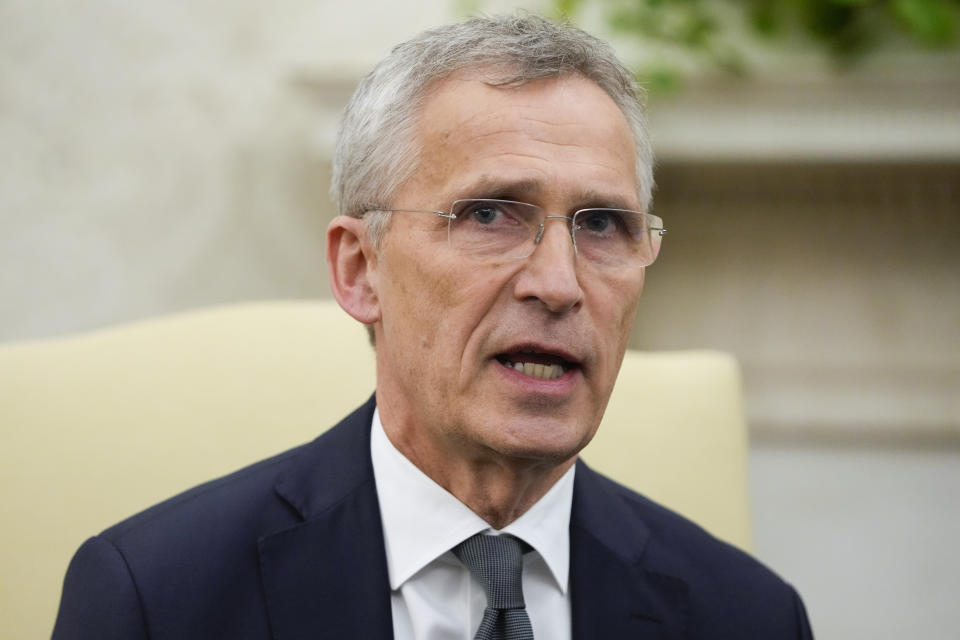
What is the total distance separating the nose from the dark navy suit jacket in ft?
1.08

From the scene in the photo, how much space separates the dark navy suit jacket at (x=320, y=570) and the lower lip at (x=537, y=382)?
10.1 inches

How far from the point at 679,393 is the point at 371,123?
0.76m

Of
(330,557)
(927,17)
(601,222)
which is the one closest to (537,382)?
(601,222)

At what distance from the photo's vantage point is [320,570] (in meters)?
1.20

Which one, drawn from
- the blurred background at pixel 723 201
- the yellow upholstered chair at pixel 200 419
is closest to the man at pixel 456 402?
the yellow upholstered chair at pixel 200 419

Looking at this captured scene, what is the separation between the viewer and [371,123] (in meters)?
1.28

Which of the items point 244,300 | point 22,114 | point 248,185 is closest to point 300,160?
point 248,185

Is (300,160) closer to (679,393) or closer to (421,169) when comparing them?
(679,393)

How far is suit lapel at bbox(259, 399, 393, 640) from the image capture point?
1.17 meters

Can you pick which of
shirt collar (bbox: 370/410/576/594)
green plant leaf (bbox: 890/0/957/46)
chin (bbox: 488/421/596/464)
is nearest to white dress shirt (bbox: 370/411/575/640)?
shirt collar (bbox: 370/410/576/594)

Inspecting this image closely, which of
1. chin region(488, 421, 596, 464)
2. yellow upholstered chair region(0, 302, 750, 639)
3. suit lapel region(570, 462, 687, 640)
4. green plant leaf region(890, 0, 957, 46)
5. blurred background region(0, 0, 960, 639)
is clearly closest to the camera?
chin region(488, 421, 596, 464)

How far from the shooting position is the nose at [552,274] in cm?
114

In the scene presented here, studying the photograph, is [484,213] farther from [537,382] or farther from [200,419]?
[200,419]

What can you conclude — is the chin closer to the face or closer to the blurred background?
the face
